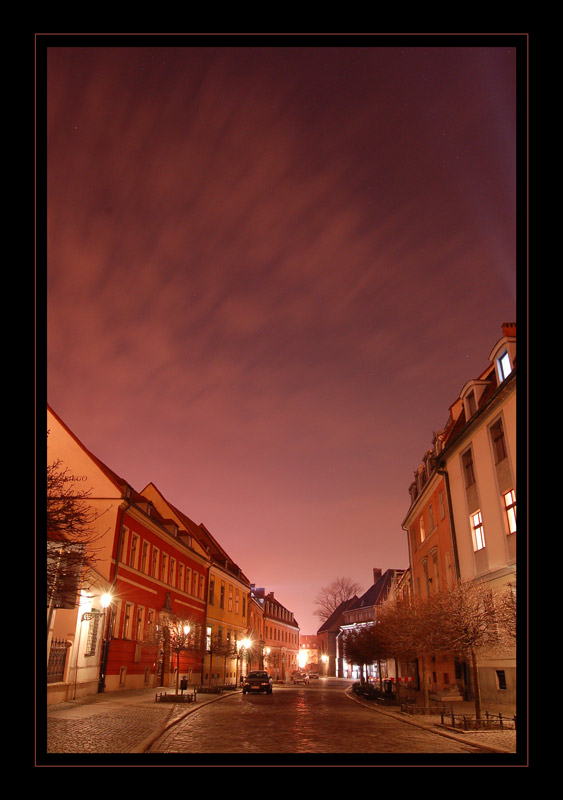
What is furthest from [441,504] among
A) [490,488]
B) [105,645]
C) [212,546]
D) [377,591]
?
[377,591]

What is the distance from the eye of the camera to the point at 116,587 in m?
26.2

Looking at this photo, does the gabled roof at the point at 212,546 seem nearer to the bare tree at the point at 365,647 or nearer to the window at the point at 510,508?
the bare tree at the point at 365,647

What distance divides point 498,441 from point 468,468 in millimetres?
3797

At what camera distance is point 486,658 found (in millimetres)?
18891

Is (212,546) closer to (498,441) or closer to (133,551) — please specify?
(133,551)

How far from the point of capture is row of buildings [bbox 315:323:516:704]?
18.7 m

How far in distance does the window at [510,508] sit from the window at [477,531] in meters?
2.60

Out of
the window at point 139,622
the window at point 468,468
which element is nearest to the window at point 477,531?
the window at point 468,468

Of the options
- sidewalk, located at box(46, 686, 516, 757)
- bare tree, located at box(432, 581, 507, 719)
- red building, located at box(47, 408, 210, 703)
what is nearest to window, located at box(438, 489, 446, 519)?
sidewalk, located at box(46, 686, 516, 757)

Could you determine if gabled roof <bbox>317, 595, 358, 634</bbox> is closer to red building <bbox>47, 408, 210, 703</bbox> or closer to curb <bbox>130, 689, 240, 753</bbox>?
red building <bbox>47, 408, 210, 703</bbox>

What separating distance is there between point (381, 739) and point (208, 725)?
5287 millimetres
